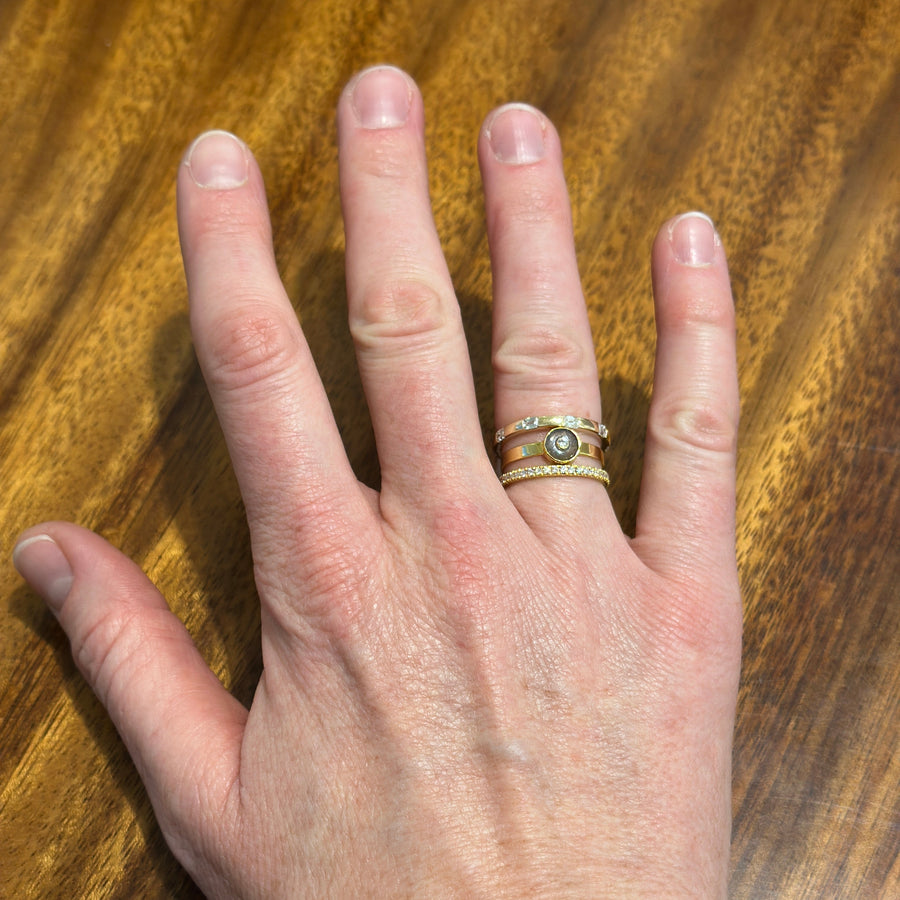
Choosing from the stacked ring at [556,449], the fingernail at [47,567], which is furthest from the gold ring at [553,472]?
the fingernail at [47,567]

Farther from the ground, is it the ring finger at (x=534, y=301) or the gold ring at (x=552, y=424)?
the ring finger at (x=534, y=301)

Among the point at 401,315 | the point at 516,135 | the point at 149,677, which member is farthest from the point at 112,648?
the point at 516,135

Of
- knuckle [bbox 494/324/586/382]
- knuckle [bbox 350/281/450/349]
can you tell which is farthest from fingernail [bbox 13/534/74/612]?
knuckle [bbox 494/324/586/382]

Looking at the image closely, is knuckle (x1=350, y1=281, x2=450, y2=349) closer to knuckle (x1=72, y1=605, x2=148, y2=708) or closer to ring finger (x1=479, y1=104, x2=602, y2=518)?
ring finger (x1=479, y1=104, x2=602, y2=518)

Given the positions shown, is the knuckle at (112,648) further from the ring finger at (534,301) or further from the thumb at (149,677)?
the ring finger at (534,301)


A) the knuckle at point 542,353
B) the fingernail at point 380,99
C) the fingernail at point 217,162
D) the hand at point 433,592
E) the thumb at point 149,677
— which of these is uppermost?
the fingernail at point 380,99

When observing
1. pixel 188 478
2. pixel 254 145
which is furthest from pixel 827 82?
pixel 188 478
